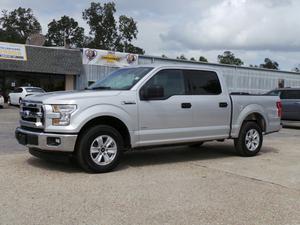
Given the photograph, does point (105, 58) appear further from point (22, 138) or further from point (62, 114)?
point (62, 114)

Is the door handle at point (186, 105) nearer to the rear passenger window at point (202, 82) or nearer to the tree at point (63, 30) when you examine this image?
the rear passenger window at point (202, 82)

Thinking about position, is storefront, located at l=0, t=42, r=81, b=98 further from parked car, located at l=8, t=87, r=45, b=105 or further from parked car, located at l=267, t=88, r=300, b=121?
parked car, located at l=267, t=88, r=300, b=121

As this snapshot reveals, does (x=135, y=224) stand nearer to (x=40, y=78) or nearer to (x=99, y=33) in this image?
(x=40, y=78)

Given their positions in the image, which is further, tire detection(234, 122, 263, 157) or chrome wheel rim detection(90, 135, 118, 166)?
tire detection(234, 122, 263, 157)

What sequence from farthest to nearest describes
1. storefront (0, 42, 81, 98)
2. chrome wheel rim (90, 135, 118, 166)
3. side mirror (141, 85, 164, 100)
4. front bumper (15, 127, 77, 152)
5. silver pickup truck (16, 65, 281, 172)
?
storefront (0, 42, 81, 98) < side mirror (141, 85, 164, 100) < chrome wheel rim (90, 135, 118, 166) < silver pickup truck (16, 65, 281, 172) < front bumper (15, 127, 77, 152)

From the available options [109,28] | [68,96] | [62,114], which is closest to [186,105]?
[68,96]

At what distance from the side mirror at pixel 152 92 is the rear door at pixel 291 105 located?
42.3ft

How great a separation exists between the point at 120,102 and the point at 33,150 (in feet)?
6.25

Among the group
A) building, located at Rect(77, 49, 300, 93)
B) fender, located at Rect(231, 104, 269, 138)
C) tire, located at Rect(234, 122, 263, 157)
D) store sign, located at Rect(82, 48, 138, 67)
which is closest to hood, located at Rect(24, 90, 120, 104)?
fender, located at Rect(231, 104, 269, 138)

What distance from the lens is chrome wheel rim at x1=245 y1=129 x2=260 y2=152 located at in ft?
33.3

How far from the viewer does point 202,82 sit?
9453mm

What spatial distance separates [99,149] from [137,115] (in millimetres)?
956

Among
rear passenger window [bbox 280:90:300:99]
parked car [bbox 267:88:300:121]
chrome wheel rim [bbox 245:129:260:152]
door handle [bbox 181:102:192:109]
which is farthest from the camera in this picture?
rear passenger window [bbox 280:90:300:99]

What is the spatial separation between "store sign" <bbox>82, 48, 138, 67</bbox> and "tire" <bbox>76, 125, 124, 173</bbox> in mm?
29138
